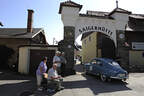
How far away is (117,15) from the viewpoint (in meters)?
13.6

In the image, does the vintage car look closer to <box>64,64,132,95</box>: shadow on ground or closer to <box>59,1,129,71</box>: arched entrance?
<box>64,64,132,95</box>: shadow on ground

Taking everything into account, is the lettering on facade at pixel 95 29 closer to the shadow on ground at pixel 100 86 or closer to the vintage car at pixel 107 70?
the vintage car at pixel 107 70

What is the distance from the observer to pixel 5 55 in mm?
15812

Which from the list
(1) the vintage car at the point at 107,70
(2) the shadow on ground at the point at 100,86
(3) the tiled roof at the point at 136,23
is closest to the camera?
(2) the shadow on ground at the point at 100,86

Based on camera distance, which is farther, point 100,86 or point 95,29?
point 95,29

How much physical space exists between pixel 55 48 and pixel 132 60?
36.0 ft

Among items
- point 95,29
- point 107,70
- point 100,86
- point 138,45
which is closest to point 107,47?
point 138,45

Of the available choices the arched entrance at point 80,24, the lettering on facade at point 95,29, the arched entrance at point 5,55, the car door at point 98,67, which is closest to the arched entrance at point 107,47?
the arched entrance at point 80,24

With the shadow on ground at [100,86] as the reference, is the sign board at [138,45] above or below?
above

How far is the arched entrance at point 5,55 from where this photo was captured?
15781mm

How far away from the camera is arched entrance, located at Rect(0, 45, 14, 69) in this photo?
15.8m

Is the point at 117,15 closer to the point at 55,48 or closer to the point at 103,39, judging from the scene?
the point at 103,39

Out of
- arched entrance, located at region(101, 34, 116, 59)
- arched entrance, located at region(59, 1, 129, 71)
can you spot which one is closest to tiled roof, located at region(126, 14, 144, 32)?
arched entrance, located at region(101, 34, 116, 59)

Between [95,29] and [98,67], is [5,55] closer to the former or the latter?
[95,29]
